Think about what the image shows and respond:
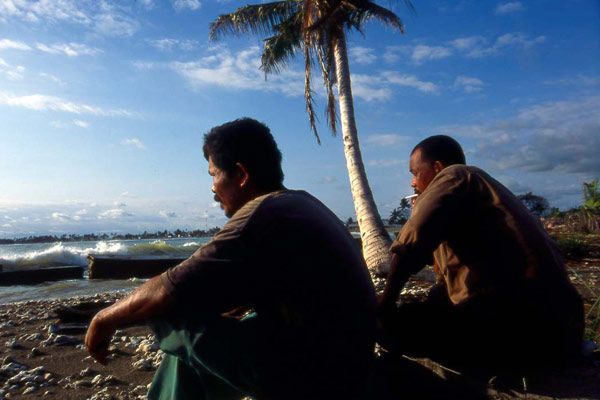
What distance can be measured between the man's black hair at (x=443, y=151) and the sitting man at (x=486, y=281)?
48 cm

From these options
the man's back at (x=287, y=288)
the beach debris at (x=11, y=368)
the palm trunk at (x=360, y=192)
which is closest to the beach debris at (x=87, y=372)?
the beach debris at (x=11, y=368)

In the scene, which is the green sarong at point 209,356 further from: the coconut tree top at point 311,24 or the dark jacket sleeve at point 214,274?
the coconut tree top at point 311,24

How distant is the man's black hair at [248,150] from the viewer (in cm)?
228

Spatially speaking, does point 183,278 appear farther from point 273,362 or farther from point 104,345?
point 104,345

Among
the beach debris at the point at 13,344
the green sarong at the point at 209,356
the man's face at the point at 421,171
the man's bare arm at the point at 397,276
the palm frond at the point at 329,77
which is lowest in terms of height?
the beach debris at the point at 13,344

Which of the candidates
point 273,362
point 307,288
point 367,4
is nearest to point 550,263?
point 307,288

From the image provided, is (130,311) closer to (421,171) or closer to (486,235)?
(486,235)

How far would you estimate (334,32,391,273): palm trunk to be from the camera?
970 centimetres

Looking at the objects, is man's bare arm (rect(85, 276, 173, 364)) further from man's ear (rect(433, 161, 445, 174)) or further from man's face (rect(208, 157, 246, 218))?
man's ear (rect(433, 161, 445, 174))

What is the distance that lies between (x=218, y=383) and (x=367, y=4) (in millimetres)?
13695

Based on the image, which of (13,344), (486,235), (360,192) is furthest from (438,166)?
(360,192)

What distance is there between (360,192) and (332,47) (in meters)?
4.96

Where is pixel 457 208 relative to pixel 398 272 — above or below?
above

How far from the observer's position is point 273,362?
6.32ft
